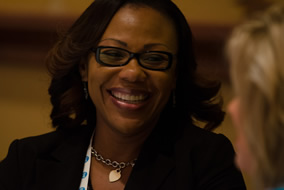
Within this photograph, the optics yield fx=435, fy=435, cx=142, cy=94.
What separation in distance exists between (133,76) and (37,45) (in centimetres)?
142

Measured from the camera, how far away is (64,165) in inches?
66.4

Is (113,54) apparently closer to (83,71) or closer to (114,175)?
(83,71)

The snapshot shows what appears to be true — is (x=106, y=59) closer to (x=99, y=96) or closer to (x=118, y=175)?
(x=99, y=96)

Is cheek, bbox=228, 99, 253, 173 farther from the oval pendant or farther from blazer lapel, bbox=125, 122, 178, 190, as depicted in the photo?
the oval pendant

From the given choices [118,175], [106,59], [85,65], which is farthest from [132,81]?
Answer: [118,175]

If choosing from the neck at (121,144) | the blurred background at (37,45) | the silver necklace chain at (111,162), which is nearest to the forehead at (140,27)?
the neck at (121,144)

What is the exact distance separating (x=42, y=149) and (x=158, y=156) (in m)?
0.47

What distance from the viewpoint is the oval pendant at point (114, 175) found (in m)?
1.62

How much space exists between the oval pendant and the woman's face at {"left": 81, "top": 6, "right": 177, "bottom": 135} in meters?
0.18

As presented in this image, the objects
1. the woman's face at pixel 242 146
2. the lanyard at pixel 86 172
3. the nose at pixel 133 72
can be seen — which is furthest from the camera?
the lanyard at pixel 86 172

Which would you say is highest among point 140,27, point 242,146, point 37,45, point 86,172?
point 140,27

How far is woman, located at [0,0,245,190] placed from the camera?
59.6 inches

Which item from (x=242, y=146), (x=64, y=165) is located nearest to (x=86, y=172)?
(x=64, y=165)

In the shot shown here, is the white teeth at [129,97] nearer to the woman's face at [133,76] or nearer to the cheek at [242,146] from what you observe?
the woman's face at [133,76]
